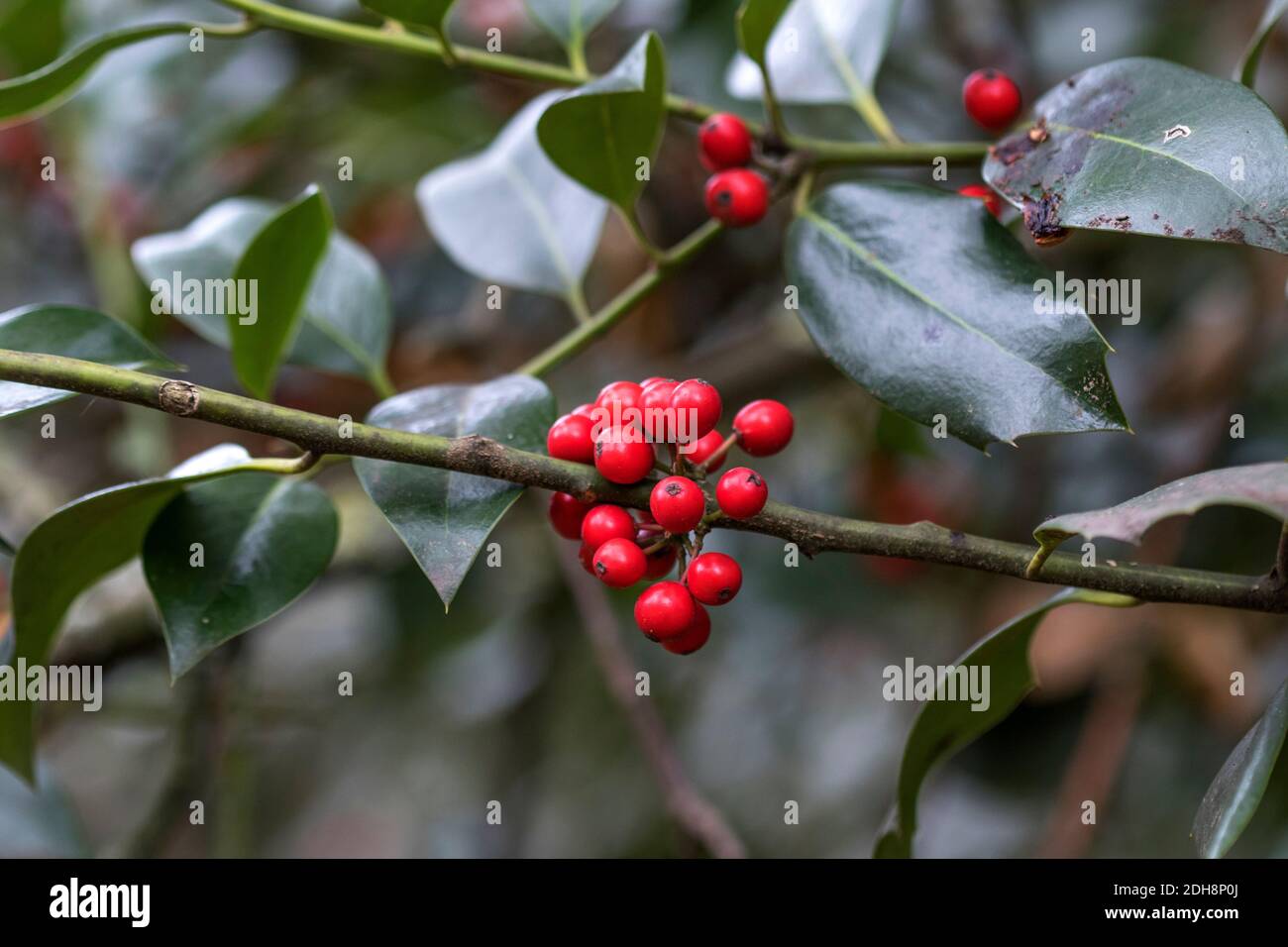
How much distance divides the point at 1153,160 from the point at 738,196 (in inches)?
12.6

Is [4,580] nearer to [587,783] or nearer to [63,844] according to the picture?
[63,844]

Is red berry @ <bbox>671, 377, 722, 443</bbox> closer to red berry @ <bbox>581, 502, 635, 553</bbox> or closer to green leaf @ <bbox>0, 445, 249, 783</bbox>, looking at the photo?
red berry @ <bbox>581, 502, 635, 553</bbox>

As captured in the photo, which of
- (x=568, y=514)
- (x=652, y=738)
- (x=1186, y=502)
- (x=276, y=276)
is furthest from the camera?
(x=652, y=738)

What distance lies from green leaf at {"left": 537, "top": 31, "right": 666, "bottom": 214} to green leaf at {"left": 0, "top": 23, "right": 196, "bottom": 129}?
0.39 metres

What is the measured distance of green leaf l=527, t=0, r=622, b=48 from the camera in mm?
1163

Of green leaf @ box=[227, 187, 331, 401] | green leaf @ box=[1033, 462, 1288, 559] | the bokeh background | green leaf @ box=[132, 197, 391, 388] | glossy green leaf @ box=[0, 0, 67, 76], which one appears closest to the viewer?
green leaf @ box=[1033, 462, 1288, 559]

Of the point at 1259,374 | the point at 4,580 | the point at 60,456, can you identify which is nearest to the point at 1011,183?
the point at 1259,374

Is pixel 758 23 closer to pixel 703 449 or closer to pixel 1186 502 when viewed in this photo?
pixel 703 449

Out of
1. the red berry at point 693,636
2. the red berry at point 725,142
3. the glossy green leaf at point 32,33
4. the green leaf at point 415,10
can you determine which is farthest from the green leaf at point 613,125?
the glossy green leaf at point 32,33

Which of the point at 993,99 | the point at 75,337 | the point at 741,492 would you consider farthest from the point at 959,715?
the point at 75,337

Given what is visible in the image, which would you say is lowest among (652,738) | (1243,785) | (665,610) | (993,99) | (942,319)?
(652,738)

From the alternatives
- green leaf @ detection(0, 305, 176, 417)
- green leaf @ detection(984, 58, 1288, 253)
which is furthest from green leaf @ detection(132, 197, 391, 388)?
green leaf @ detection(984, 58, 1288, 253)

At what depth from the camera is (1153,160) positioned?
31.2 inches

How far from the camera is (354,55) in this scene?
2.08 metres
